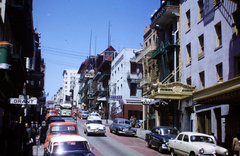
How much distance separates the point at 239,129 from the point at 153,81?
17336mm

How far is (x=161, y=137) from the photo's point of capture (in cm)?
1895

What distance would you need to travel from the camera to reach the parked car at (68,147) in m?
10.9

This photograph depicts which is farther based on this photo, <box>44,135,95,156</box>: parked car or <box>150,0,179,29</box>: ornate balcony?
<box>150,0,179,29</box>: ornate balcony

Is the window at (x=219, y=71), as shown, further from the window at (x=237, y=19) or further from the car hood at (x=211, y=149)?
the car hood at (x=211, y=149)

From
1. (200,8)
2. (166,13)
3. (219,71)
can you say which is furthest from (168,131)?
(166,13)

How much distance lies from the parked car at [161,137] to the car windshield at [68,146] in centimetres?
808

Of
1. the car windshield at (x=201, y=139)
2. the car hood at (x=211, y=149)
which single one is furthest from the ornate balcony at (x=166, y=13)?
the car hood at (x=211, y=149)

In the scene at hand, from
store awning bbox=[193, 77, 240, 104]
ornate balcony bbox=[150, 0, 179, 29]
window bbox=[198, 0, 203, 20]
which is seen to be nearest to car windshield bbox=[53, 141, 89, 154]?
store awning bbox=[193, 77, 240, 104]

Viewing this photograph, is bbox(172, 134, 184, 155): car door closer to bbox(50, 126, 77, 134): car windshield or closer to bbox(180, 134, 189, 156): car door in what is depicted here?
bbox(180, 134, 189, 156): car door

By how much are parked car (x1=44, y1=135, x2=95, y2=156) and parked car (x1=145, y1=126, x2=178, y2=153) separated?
26.5 ft

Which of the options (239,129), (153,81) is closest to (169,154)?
(239,129)

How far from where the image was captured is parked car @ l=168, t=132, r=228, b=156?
14.1m

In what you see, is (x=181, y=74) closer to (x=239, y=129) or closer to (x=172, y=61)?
(x=172, y=61)

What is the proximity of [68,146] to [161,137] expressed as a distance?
9218 mm
